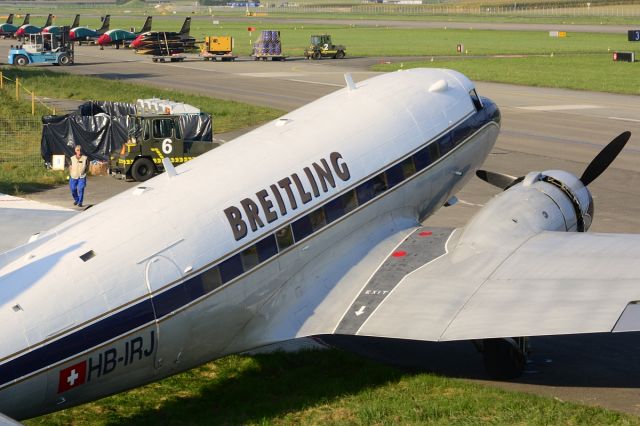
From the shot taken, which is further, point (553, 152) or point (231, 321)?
point (553, 152)

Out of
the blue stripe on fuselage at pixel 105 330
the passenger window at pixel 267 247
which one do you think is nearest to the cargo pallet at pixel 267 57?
the passenger window at pixel 267 247

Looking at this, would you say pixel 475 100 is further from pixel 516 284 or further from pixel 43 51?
pixel 43 51

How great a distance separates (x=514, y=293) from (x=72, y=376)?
7.29 metres

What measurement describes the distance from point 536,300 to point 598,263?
4.89ft

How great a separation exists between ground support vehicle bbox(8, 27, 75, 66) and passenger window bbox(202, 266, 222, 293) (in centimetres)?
8066

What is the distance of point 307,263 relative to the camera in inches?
703

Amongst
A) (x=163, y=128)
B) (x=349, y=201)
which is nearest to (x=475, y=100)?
(x=349, y=201)

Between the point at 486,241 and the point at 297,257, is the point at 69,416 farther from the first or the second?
the point at 486,241

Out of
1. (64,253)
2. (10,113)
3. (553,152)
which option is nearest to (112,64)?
(10,113)

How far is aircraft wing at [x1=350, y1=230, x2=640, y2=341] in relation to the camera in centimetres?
1570

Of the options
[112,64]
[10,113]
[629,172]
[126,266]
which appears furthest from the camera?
[112,64]

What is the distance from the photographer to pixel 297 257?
1756 cm

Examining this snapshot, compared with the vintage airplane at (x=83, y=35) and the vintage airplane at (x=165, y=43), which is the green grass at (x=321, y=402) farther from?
the vintage airplane at (x=83, y=35)

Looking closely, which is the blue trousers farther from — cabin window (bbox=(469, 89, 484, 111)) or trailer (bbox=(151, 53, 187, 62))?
trailer (bbox=(151, 53, 187, 62))
